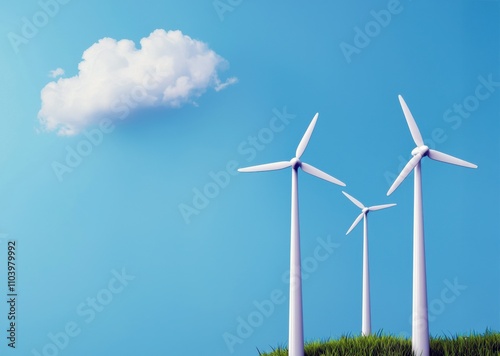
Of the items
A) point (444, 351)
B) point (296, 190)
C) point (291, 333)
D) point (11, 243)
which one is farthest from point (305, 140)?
point (11, 243)

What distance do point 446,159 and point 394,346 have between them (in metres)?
8.02

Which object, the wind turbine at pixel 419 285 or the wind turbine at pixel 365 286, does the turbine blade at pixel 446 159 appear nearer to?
the wind turbine at pixel 419 285

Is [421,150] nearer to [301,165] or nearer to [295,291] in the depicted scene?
[301,165]

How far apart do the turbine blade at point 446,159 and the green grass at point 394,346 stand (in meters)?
7.55

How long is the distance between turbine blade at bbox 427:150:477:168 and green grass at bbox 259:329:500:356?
755 cm

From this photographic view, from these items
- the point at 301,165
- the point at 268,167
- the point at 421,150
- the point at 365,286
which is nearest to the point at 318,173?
the point at 301,165

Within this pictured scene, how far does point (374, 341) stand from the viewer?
27375 mm

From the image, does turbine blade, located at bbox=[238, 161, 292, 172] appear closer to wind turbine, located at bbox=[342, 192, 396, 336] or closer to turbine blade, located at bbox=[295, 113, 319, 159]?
turbine blade, located at bbox=[295, 113, 319, 159]

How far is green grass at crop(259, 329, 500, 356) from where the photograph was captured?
26031 mm

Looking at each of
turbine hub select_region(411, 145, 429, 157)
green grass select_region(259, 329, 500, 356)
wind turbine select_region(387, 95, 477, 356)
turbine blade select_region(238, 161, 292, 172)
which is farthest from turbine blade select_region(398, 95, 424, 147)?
green grass select_region(259, 329, 500, 356)

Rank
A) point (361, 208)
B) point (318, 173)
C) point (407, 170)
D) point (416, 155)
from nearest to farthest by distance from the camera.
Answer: point (416, 155) < point (407, 170) < point (318, 173) < point (361, 208)

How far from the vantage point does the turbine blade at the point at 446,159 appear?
26.2 meters

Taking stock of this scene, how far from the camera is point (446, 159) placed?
26328mm

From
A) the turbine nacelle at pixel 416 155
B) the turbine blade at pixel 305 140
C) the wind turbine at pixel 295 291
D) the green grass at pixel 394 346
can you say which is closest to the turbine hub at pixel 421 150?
the turbine nacelle at pixel 416 155
